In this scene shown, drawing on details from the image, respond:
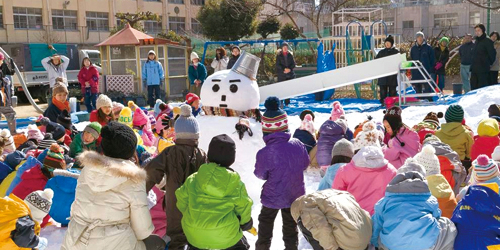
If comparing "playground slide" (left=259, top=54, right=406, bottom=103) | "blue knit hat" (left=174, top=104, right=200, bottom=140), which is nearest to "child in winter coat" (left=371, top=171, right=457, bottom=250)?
"blue knit hat" (left=174, top=104, right=200, bottom=140)

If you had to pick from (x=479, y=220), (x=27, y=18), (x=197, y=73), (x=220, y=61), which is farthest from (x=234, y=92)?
(x=27, y=18)

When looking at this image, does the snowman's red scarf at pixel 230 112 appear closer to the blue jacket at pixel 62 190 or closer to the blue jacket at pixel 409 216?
the blue jacket at pixel 62 190

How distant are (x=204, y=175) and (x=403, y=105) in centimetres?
844

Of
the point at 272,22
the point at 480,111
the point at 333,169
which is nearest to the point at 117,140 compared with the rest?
the point at 333,169

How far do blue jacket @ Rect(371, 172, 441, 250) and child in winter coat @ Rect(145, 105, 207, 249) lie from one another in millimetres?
1614

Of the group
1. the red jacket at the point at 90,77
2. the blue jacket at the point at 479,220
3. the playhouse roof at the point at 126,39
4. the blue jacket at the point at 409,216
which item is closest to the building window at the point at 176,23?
the playhouse roof at the point at 126,39

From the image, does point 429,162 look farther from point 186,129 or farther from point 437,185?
point 186,129

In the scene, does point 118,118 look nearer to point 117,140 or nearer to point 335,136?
point 335,136

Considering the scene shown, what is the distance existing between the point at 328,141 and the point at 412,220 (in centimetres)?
352

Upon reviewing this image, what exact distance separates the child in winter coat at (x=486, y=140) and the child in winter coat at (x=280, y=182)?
2346 millimetres

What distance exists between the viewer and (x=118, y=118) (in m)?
7.82

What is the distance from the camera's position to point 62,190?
17.7ft

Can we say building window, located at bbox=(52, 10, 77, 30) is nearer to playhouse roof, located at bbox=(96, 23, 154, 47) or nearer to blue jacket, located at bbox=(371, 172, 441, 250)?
playhouse roof, located at bbox=(96, 23, 154, 47)

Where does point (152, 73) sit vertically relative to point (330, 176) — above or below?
above
